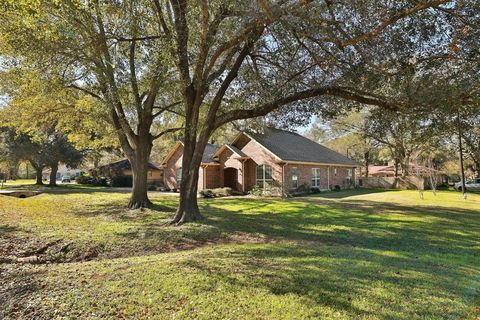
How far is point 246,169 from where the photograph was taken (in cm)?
2727

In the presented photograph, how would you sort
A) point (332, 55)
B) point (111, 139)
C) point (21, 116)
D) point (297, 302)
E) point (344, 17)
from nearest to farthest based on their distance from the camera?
point (297, 302), point (344, 17), point (332, 55), point (21, 116), point (111, 139)

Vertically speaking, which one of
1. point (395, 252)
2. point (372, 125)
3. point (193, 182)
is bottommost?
point (395, 252)

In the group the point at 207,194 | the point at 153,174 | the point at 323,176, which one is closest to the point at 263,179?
the point at 207,194

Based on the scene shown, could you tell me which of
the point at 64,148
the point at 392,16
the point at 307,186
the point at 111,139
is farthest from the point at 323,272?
A: the point at 64,148

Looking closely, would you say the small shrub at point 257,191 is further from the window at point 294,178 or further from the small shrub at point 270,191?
the window at point 294,178

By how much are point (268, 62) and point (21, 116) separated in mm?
13869

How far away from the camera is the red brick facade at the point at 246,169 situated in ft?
83.0

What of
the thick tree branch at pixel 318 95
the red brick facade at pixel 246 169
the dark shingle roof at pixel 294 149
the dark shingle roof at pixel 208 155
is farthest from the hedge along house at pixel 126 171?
the thick tree branch at pixel 318 95

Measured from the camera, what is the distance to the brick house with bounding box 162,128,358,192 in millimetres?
25484

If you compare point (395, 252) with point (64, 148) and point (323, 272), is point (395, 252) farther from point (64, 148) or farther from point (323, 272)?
point (64, 148)

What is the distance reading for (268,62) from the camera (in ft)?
38.4

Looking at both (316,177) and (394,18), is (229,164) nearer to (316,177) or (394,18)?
(316,177)

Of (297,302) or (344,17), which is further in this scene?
(344,17)

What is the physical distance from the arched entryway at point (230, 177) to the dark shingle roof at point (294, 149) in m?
3.91
